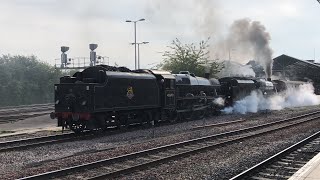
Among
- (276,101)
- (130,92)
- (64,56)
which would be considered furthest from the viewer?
(64,56)

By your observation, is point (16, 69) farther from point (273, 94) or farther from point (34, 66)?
point (273, 94)

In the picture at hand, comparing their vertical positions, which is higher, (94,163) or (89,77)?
(89,77)

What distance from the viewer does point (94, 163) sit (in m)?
10.1

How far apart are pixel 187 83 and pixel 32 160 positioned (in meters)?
14.1

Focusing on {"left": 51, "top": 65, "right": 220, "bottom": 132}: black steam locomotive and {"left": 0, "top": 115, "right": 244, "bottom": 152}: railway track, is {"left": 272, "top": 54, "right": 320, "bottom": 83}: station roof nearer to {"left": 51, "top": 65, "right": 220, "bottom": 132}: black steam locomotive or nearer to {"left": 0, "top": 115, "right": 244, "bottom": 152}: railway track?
{"left": 51, "top": 65, "right": 220, "bottom": 132}: black steam locomotive

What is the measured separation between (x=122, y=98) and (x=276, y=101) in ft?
78.9

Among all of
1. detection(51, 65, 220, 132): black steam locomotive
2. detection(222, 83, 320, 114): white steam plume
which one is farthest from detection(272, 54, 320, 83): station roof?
detection(51, 65, 220, 132): black steam locomotive

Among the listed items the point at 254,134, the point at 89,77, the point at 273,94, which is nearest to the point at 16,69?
the point at 273,94

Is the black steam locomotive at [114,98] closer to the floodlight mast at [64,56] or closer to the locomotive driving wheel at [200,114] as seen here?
the locomotive driving wheel at [200,114]

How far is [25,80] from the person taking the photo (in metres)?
51.5

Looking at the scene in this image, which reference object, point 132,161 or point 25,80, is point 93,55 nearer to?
point 25,80

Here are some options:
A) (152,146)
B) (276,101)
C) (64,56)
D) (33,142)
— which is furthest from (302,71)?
(33,142)

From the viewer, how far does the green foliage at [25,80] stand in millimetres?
48406

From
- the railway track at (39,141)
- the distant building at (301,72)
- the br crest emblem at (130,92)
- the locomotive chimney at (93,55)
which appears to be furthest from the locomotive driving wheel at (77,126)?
the distant building at (301,72)
